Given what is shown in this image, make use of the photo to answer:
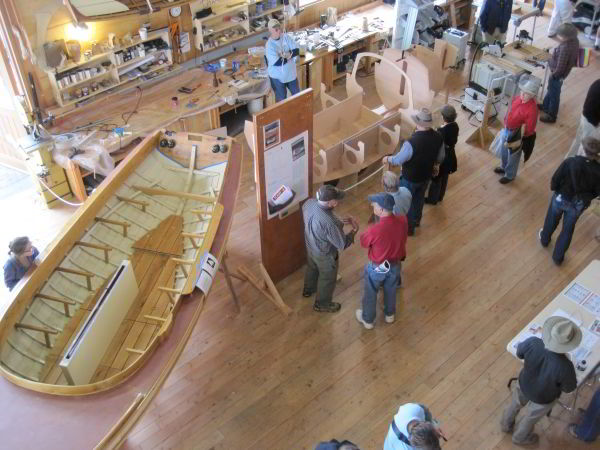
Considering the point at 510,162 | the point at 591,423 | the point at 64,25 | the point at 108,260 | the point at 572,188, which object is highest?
the point at 64,25

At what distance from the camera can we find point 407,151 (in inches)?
238

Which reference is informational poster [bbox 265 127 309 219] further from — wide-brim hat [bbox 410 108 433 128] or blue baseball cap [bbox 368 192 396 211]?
wide-brim hat [bbox 410 108 433 128]

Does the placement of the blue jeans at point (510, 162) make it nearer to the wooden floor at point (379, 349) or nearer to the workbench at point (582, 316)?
the wooden floor at point (379, 349)

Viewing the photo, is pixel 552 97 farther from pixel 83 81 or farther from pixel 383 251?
pixel 83 81

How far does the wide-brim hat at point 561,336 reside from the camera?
151 inches

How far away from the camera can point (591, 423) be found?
15.1ft

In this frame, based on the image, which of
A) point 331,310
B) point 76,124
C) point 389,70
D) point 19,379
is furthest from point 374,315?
point 76,124

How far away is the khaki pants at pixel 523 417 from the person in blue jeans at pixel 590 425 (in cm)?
43

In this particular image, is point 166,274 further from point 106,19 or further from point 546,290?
point 546,290

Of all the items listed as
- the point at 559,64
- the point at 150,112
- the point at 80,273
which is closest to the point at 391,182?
the point at 80,273

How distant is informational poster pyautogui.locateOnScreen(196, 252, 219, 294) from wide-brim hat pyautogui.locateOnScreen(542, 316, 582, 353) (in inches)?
104

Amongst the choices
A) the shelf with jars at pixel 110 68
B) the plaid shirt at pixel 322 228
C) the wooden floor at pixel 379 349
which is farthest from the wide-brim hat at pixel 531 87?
the shelf with jars at pixel 110 68

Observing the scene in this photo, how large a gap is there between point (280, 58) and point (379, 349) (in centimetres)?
433

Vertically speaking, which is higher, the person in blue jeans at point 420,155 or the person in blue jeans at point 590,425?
the person in blue jeans at point 420,155
